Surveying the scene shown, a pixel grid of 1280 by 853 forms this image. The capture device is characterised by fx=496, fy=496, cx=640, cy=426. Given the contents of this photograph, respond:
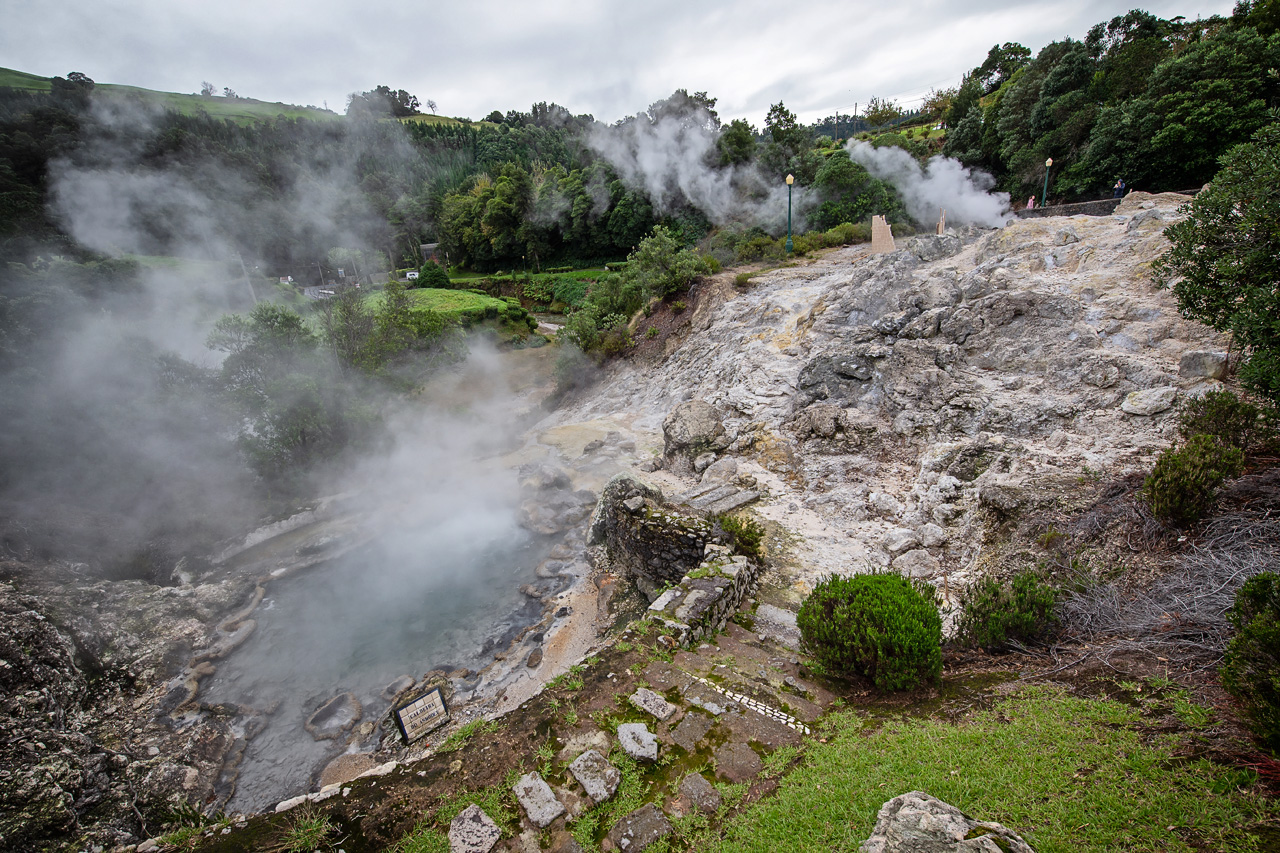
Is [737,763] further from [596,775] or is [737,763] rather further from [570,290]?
[570,290]

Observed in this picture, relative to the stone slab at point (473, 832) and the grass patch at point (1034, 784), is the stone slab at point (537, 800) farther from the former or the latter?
the grass patch at point (1034, 784)

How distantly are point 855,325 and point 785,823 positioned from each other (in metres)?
14.2

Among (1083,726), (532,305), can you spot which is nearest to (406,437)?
(1083,726)

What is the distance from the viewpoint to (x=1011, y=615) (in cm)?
518

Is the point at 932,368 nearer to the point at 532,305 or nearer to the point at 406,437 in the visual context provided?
the point at 406,437

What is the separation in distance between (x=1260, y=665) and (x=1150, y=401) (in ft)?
24.8

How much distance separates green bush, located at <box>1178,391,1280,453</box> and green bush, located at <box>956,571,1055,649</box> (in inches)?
125

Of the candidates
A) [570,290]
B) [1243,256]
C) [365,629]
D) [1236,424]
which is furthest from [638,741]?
[570,290]

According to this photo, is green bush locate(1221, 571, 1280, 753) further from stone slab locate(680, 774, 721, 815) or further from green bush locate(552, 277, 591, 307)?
green bush locate(552, 277, 591, 307)

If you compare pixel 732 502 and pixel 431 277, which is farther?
pixel 431 277

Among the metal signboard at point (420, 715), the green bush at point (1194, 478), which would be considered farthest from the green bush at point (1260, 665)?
the metal signboard at point (420, 715)

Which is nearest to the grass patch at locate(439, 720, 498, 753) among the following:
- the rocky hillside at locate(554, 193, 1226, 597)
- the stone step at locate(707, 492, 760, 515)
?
the rocky hillside at locate(554, 193, 1226, 597)

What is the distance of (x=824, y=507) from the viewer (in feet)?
33.3

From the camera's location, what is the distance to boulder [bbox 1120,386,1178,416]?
8.20 metres
